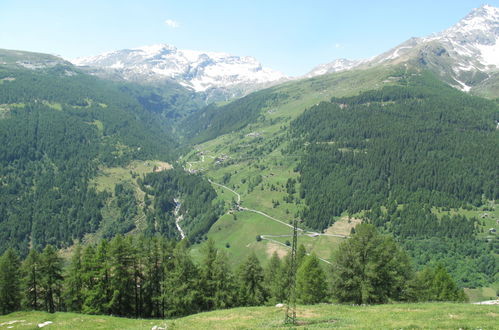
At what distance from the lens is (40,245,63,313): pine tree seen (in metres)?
60.9

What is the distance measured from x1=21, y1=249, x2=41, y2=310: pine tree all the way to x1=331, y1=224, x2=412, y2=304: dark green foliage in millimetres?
54441

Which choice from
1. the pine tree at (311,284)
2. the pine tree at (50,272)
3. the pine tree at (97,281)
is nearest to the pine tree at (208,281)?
the pine tree at (97,281)

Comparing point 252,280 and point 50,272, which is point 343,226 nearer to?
point 252,280

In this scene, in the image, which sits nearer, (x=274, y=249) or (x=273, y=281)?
(x=273, y=281)

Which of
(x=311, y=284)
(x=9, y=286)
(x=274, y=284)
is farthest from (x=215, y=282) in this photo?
(x=9, y=286)

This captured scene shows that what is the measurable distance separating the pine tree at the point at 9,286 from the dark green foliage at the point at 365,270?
59740 mm

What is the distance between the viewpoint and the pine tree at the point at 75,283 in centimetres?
6088

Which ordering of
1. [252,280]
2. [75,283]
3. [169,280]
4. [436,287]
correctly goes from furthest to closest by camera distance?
[436,287] → [252,280] → [169,280] → [75,283]

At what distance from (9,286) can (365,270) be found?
6574cm

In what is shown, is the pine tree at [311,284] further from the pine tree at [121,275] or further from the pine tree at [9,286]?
the pine tree at [9,286]

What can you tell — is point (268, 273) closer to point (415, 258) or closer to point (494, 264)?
point (415, 258)

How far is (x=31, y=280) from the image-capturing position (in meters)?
61.4

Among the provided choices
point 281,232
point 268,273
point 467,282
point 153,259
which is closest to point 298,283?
point 268,273

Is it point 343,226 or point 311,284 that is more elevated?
point 311,284
